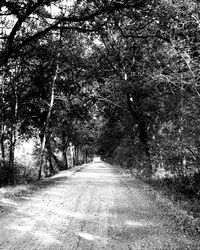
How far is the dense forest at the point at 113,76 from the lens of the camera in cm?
984

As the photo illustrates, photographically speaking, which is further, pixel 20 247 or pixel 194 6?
pixel 194 6

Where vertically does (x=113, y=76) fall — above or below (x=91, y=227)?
above

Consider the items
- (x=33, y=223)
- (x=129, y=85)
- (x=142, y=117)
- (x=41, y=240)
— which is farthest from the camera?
(x=142, y=117)

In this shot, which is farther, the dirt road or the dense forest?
the dense forest

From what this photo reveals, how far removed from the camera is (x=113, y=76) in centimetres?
2236

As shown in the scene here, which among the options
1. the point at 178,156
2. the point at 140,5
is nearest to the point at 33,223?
the point at 178,156

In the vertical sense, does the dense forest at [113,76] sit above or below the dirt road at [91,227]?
above

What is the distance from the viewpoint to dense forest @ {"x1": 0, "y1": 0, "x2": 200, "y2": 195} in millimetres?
9844

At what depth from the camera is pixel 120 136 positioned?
87.6 ft

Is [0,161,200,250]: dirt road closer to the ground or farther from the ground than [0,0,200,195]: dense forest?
closer to the ground

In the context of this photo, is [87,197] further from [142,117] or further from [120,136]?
[120,136]

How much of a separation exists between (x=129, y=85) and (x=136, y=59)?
11.6 feet

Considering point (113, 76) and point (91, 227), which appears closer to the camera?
point (91, 227)

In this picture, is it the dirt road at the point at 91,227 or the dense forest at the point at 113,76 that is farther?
the dense forest at the point at 113,76
